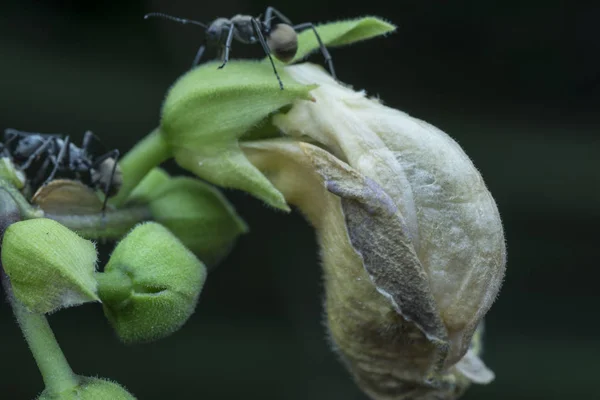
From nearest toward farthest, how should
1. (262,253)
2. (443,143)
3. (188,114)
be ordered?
(443,143) → (188,114) → (262,253)

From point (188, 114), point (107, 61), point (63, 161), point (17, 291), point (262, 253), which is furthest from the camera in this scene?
point (262, 253)

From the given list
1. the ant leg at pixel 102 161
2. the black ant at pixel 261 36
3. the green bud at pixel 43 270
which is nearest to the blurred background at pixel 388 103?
the black ant at pixel 261 36

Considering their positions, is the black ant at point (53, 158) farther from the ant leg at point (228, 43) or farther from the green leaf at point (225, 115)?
the ant leg at point (228, 43)

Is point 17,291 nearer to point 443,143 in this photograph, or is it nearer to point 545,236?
point 443,143

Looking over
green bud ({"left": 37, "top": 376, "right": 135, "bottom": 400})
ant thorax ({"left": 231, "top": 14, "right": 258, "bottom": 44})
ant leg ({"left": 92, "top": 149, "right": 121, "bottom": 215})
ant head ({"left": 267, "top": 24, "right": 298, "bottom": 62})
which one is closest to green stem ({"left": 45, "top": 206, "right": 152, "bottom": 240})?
ant leg ({"left": 92, "top": 149, "right": 121, "bottom": 215})

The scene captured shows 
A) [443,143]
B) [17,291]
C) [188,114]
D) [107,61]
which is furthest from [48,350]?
[107,61]

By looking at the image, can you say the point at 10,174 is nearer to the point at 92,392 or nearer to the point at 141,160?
the point at 141,160

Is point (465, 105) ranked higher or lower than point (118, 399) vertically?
lower

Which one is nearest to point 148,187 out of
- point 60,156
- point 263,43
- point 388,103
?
point 60,156
